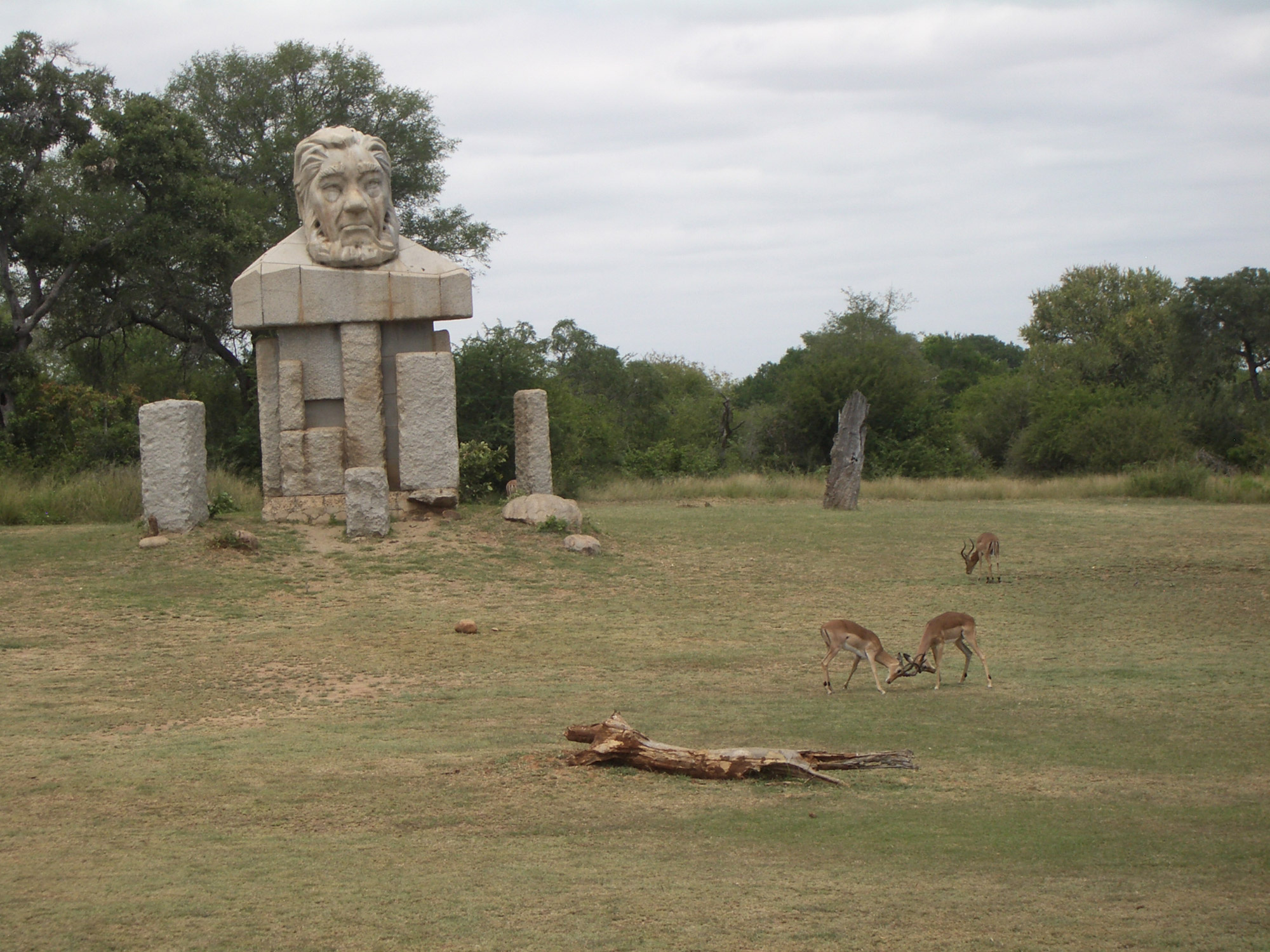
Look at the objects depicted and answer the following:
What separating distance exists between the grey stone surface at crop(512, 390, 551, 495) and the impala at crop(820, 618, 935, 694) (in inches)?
368

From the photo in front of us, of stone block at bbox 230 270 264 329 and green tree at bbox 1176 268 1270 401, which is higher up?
green tree at bbox 1176 268 1270 401

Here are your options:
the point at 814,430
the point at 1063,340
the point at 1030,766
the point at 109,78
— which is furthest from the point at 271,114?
the point at 1063,340

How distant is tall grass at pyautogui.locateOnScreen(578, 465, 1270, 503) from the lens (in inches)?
1049

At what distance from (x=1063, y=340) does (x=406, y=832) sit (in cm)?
6193

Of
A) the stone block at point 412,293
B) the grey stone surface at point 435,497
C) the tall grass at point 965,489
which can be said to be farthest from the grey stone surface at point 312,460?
the tall grass at point 965,489

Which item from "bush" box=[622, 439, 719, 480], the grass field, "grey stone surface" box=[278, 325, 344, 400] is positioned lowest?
the grass field

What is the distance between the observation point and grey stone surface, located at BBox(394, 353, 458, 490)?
16391 millimetres

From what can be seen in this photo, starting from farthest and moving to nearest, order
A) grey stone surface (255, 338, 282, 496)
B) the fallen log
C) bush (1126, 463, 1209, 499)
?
bush (1126, 463, 1209, 499), grey stone surface (255, 338, 282, 496), the fallen log

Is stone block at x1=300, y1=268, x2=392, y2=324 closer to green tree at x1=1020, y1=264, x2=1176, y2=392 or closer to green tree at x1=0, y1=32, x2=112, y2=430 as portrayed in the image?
green tree at x1=0, y1=32, x2=112, y2=430

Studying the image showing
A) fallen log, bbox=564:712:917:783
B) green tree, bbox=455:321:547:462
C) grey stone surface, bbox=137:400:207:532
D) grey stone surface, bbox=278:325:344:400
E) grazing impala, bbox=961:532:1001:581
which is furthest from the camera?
green tree, bbox=455:321:547:462

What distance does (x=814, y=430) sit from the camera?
124ft

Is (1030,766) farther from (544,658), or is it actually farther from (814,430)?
(814,430)

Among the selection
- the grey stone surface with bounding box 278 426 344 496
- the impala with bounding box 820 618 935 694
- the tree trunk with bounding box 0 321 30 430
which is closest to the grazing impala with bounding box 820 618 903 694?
the impala with bounding box 820 618 935 694

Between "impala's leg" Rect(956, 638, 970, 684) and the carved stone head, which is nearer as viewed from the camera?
"impala's leg" Rect(956, 638, 970, 684)
